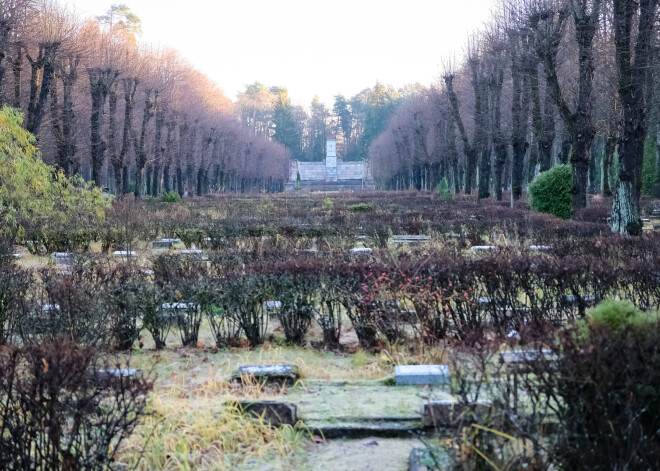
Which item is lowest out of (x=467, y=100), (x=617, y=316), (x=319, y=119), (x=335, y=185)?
(x=617, y=316)

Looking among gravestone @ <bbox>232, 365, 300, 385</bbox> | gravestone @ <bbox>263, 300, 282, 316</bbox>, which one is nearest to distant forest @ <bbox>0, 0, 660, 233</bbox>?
gravestone @ <bbox>263, 300, 282, 316</bbox>

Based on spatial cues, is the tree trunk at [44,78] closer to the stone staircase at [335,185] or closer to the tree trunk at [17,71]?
the tree trunk at [17,71]

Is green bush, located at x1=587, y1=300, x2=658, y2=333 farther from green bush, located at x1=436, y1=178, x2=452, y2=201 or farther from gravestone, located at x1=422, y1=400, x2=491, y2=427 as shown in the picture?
green bush, located at x1=436, y1=178, x2=452, y2=201

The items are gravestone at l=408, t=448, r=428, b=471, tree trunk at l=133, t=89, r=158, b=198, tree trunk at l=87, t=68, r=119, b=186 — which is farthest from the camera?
tree trunk at l=133, t=89, r=158, b=198

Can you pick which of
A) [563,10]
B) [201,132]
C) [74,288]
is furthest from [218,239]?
[201,132]

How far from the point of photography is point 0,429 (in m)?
3.85

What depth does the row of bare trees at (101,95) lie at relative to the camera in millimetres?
24438

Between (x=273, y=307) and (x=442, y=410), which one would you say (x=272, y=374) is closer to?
(x=442, y=410)

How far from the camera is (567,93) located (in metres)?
28.9

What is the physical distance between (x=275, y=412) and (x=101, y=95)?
3053cm

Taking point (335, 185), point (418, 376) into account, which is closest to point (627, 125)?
point (418, 376)

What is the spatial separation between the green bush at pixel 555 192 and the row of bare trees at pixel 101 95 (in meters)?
18.5

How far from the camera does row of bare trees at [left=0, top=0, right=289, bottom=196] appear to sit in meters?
24.4

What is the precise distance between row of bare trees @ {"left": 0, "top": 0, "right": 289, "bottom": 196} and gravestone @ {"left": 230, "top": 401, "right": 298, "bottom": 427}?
65.0 ft
